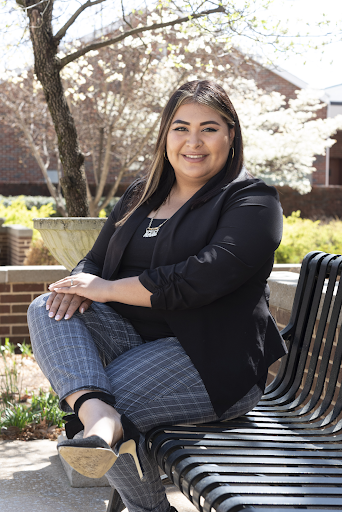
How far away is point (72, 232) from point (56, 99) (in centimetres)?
129

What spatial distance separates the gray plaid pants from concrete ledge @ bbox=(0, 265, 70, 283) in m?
3.43

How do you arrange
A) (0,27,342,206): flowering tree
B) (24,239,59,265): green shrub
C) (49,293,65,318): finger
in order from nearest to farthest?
1. (49,293,65,318): finger
2. (24,239,59,265): green shrub
3. (0,27,342,206): flowering tree

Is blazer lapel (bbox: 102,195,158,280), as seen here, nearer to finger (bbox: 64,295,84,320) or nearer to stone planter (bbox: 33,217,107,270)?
finger (bbox: 64,295,84,320)

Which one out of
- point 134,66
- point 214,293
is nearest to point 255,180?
point 214,293

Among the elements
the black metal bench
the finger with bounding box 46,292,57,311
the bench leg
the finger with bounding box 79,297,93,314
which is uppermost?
the finger with bounding box 46,292,57,311

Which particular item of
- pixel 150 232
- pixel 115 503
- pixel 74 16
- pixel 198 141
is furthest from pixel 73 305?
pixel 74 16

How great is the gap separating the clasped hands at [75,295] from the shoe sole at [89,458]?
1.95 ft

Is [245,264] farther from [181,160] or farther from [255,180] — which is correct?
[181,160]

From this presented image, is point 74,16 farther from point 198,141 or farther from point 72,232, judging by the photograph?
point 198,141

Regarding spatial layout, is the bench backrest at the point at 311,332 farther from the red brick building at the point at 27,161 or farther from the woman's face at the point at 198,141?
the red brick building at the point at 27,161

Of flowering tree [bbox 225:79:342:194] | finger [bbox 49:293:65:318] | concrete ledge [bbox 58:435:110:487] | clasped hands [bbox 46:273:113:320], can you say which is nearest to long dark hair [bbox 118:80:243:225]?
clasped hands [bbox 46:273:113:320]

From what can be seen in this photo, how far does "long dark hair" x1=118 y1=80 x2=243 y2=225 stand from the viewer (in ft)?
7.48

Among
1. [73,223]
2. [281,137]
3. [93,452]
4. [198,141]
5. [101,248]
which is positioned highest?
[281,137]

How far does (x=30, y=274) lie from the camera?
550 cm
